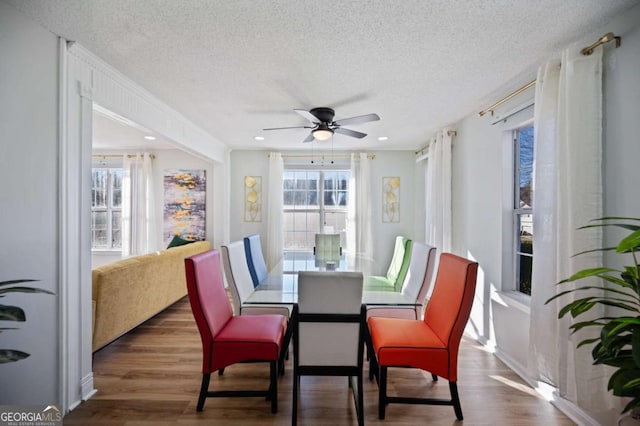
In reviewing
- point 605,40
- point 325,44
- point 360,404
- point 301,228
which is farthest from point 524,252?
point 301,228

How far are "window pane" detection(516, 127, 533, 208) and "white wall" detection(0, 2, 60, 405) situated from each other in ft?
11.9

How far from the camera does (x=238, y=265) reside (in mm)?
2625

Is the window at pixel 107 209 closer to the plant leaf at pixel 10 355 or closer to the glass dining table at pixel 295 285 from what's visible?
the glass dining table at pixel 295 285

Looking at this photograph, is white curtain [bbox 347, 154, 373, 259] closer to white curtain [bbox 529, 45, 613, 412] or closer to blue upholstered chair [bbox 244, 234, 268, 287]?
blue upholstered chair [bbox 244, 234, 268, 287]

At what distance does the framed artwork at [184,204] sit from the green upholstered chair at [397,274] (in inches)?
138

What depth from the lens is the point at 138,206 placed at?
520 cm

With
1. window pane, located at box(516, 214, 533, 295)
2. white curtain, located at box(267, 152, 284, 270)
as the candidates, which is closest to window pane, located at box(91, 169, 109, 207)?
white curtain, located at box(267, 152, 284, 270)

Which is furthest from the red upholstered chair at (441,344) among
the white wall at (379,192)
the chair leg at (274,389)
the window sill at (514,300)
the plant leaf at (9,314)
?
the white wall at (379,192)

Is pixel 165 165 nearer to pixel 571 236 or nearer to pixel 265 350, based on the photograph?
pixel 265 350

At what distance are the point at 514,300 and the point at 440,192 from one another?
176cm

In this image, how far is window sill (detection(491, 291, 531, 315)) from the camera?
239 cm

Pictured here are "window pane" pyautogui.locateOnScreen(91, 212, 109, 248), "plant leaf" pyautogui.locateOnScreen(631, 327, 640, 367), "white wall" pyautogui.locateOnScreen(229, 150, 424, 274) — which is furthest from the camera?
"window pane" pyautogui.locateOnScreen(91, 212, 109, 248)

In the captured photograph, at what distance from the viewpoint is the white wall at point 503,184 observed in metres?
1.60

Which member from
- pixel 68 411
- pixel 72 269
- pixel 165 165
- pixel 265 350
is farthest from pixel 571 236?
pixel 165 165
